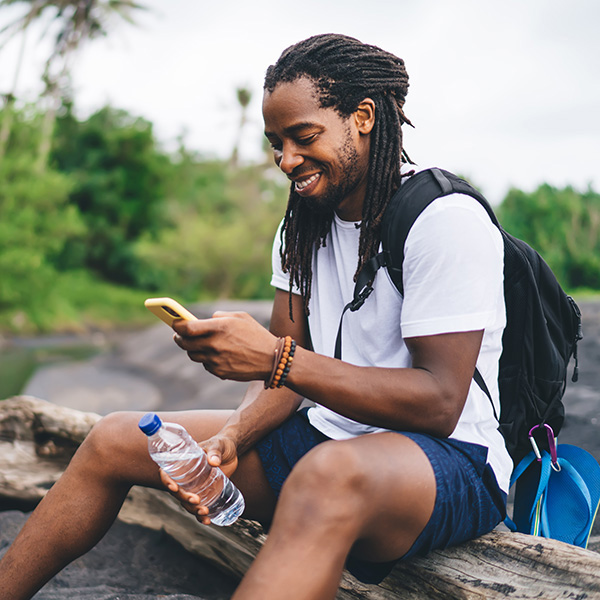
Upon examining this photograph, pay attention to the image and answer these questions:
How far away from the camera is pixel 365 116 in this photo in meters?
2.25

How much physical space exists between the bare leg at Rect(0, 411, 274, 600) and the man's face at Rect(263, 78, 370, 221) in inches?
37.1

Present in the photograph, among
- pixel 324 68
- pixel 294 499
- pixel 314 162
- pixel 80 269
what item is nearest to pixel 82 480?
pixel 294 499

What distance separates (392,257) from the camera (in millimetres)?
2025

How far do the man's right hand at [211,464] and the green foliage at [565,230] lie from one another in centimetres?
818

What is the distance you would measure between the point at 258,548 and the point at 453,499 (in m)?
1.10

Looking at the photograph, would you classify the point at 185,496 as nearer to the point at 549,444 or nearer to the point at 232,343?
the point at 232,343

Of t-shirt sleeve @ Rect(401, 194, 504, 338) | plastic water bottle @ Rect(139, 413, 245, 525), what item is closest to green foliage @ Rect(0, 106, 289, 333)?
plastic water bottle @ Rect(139, 413, 245, 525)

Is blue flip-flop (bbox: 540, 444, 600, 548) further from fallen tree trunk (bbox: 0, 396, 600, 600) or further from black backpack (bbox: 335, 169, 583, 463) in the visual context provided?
fallen tree trunk (bbox: 0, 396, 600, 600)

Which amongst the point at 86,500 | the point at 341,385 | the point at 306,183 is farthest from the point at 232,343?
the point at 86,500

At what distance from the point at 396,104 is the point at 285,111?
438 mm

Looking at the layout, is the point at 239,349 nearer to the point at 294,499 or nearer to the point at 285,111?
the point at 294,499

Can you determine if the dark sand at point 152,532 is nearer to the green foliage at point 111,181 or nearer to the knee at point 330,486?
the knee at point 330,486

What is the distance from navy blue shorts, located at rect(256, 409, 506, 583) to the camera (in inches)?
71.0

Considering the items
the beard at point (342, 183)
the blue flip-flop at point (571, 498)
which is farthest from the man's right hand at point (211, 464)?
the blue flip-flop at point (571, 498)
